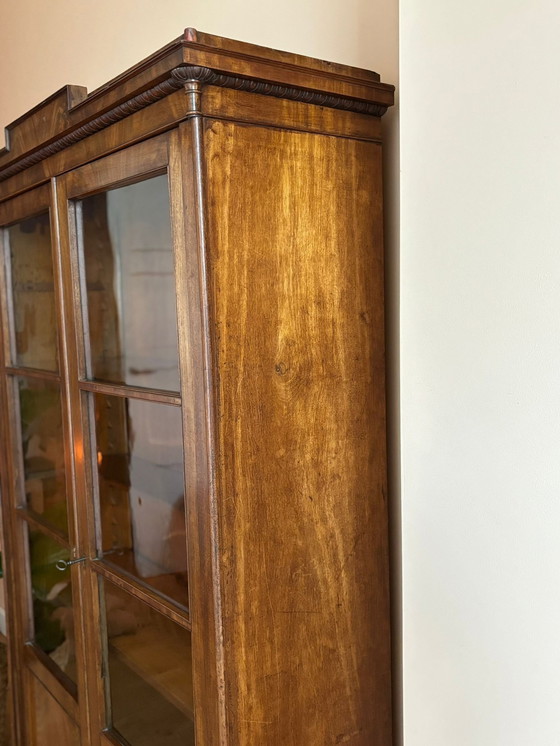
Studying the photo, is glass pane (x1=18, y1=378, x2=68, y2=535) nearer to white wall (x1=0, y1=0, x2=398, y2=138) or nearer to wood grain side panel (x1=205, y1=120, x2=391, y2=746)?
wood grain side panel (x1=205, y1=120, x2=391, y2=746)

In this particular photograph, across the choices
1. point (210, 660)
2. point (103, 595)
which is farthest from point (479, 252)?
point (103, 595)

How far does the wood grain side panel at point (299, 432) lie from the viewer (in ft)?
→ 2.94

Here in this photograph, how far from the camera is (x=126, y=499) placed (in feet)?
3.92

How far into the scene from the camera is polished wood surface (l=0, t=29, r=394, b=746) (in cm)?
88

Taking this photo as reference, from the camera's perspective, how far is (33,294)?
1442mm

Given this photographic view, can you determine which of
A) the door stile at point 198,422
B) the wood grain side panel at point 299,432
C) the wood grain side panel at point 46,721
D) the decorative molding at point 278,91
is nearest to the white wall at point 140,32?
the decorative molding at point 278,91

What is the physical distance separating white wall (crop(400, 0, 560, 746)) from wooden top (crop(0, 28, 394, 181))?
13 centimetres

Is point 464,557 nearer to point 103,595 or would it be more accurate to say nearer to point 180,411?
point 180,411

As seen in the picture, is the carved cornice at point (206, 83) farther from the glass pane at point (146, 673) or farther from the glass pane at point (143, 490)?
the glass pane at point (146, 673)

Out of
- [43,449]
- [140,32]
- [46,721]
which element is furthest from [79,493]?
[140,32]

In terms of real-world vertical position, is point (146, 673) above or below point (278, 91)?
below

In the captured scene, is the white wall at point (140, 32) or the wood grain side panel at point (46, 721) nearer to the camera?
Result: the white wall at point (140, 32)

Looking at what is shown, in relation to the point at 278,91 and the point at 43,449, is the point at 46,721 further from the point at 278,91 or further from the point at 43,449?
the point at 278,91

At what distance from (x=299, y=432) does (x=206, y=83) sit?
450mm
